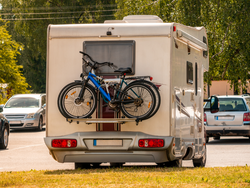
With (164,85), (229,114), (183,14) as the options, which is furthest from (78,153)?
(183,14)

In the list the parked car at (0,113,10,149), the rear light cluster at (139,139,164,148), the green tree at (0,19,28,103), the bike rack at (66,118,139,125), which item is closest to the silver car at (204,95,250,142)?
the parked car at (0,113,10,149)

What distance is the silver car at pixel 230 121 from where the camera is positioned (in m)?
17.2

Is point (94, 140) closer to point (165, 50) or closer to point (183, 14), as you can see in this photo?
point (165, 50)

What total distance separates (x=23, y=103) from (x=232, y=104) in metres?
10.2

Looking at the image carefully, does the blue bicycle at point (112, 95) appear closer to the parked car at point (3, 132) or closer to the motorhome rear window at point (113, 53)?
the motorhome rear window at point (113, 53)

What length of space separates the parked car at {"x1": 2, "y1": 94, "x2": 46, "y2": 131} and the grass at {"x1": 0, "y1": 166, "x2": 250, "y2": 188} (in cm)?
1371

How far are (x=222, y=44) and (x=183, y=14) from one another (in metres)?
2.65

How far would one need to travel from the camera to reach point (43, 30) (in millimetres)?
43375

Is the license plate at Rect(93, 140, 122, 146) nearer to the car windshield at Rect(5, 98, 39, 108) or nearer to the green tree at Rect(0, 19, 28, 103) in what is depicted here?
the car windshield at Rect(5, 98, 39, 108)

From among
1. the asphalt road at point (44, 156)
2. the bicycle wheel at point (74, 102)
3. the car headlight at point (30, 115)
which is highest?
the bicycle wheel at point (74, 102)

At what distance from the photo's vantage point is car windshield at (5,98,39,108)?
23469 millimetres

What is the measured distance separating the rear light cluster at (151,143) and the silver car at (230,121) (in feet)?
31.0

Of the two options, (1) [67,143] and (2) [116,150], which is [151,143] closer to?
(2) [116,150]

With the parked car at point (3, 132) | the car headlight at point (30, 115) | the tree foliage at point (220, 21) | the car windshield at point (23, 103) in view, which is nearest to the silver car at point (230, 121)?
the tree foliage at point (220, 21)
